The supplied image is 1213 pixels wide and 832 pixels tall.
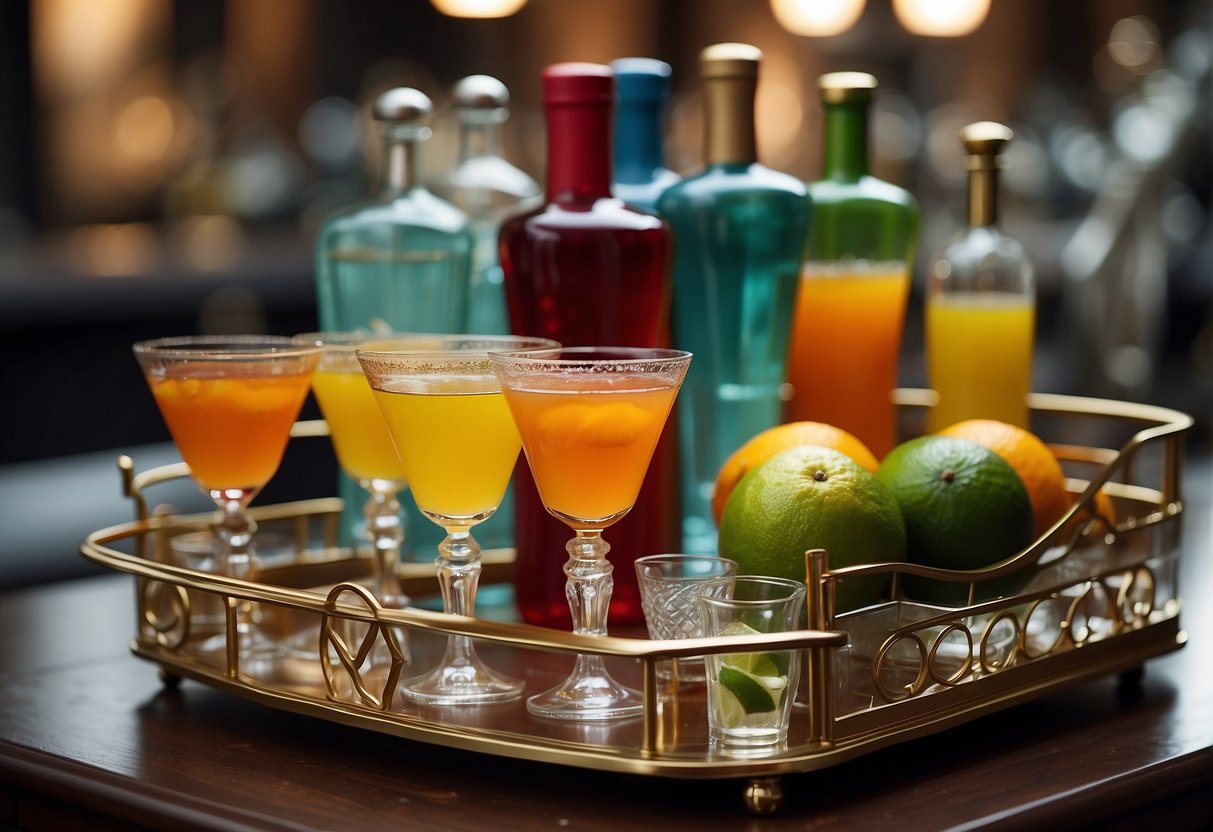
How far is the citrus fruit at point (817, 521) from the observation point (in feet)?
3.07

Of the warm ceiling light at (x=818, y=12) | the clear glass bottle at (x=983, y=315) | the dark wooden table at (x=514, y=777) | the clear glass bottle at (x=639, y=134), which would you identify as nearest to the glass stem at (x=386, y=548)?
the dark wooden table at (x=514, y=777)

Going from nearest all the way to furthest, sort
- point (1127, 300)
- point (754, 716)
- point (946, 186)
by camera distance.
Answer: point (754, 716)
point (1127, 300)
point (946, 186)

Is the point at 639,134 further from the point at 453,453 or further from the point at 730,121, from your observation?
the point at 453,453

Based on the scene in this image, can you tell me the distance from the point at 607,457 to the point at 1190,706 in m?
0.44

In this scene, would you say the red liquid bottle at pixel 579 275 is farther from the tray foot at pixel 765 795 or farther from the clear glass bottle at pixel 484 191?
the tray foot at pixel 765 795

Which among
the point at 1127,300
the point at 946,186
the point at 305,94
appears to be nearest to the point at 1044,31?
A: the point at 946,186

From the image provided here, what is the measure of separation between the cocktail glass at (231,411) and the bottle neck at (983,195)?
553mm

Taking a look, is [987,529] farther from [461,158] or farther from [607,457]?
[461,158]

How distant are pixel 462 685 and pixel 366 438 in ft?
0.75

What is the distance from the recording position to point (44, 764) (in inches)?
36.6

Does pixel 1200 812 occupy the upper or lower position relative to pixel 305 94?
lower

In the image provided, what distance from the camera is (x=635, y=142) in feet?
4.18

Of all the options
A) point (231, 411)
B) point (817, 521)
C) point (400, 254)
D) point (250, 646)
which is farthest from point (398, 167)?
point (817, 521)

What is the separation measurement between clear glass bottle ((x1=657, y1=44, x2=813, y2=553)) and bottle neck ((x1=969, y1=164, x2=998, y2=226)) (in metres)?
0.17
